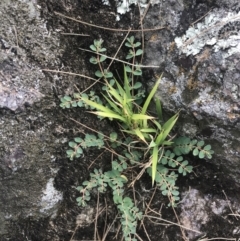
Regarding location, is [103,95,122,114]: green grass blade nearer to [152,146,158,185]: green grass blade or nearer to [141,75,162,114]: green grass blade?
[141,75,162,114]: green grass blade

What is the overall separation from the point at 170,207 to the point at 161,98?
1.78ft

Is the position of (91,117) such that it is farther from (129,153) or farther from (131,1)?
(131,1)

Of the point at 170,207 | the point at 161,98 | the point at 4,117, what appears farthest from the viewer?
the point at 170,207

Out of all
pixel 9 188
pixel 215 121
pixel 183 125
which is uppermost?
pixel 215 121

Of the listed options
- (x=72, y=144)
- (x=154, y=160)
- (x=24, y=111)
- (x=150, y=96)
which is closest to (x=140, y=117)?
(x=150, y=96)

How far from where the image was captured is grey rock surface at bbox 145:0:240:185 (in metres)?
1.62

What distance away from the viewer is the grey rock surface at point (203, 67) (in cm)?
162

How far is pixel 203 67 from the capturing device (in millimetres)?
1665

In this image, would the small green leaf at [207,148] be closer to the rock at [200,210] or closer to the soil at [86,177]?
the soil at [86,177]

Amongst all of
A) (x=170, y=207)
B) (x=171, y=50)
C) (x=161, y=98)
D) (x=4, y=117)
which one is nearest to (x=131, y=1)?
(x=171, y=50)

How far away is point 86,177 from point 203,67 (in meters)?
0.73

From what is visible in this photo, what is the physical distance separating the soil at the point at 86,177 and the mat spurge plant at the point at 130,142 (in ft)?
0.15

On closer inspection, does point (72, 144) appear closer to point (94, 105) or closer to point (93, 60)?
point (94, 105)

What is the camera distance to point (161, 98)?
1.79m
